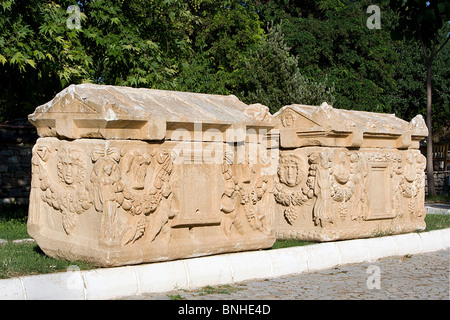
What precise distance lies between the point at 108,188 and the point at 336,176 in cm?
356

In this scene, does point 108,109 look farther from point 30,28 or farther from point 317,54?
point 317,54

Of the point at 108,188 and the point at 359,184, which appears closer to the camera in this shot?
the point at 108,188

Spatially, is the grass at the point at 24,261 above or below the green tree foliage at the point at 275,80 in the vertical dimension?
below

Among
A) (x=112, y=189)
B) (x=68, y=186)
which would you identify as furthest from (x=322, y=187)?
(x=68, y=186)

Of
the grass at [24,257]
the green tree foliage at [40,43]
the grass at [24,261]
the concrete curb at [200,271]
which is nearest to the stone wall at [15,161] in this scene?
the green tree foliage at [40,43]

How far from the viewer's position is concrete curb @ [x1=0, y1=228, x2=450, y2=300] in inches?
210

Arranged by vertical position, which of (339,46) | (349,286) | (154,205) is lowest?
(349,286)

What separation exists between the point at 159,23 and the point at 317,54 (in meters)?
13.4

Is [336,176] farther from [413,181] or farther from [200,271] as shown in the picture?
[200,271]

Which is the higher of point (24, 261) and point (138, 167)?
point (138, 167)

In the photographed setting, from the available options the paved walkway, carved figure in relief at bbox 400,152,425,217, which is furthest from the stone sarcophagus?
the paved walkway

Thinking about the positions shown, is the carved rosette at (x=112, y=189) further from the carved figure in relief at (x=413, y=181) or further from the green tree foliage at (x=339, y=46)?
the green tree foliage at (x=339, y=46)

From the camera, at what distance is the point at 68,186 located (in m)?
6.39

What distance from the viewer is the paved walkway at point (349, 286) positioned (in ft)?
19.1
